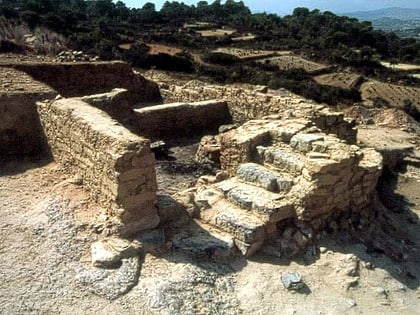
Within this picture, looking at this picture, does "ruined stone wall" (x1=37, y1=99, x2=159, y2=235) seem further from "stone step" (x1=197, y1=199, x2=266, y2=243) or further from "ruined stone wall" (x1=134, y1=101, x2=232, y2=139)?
"ruined stone wall" (x1=134, y1=101, x2=232, y2=139)

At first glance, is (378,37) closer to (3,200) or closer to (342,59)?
(342,59)

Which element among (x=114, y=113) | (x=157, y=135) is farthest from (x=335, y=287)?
(x=157, y=135)

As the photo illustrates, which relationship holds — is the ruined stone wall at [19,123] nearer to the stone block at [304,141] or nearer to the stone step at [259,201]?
the stone step at [259,201]

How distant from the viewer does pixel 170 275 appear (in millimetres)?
7188

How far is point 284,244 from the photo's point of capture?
319 inches

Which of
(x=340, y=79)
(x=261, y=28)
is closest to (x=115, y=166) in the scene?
(x=340, y=79)

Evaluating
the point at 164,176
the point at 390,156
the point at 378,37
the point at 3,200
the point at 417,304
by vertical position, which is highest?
the point at 3,200

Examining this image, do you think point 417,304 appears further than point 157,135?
No

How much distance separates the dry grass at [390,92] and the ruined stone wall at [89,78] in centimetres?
→ 2973

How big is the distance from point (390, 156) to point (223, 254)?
9.32 m

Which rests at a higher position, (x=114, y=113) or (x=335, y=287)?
(x=114, y=113)

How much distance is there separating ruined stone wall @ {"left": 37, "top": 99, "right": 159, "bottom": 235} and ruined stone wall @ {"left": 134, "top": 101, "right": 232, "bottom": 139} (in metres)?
4.32

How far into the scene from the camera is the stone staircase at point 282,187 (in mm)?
8133

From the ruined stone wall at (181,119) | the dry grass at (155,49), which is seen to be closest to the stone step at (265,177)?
the ruined stone wall at (181,119)
